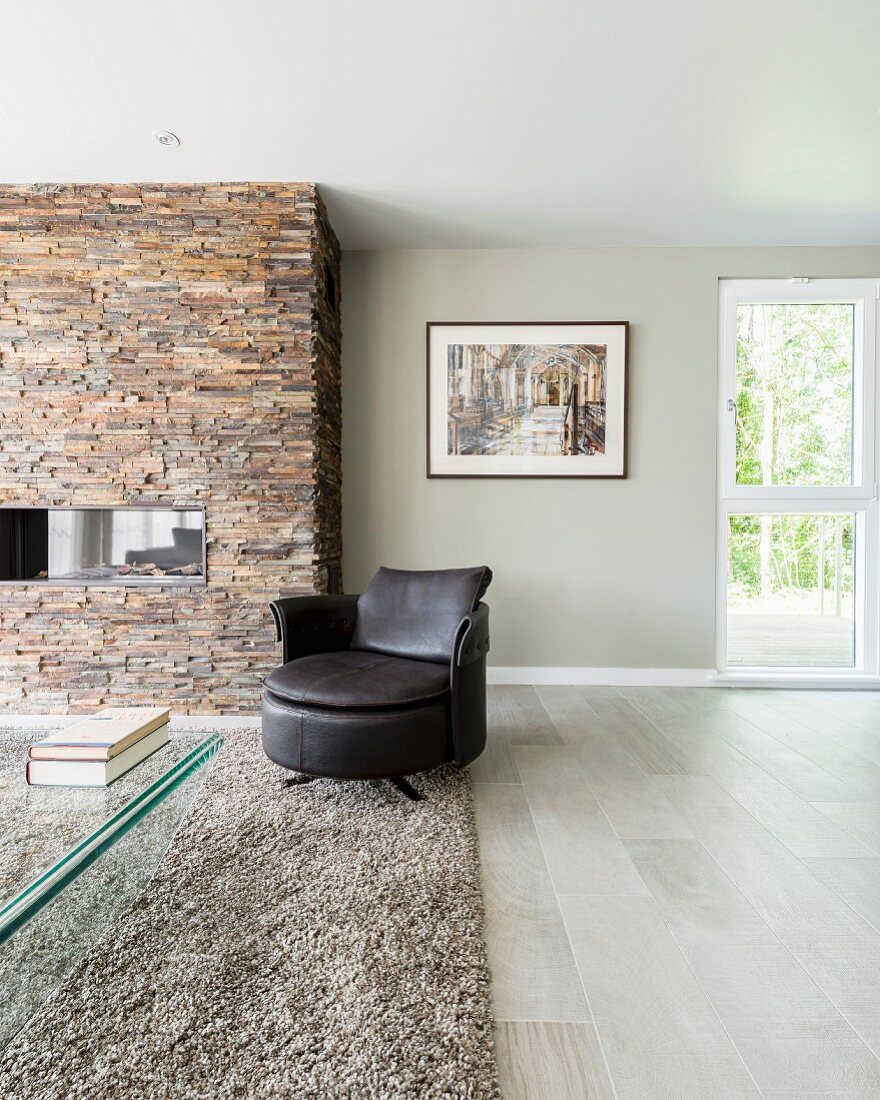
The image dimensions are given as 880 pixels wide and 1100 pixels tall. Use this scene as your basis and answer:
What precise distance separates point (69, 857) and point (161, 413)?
231cm

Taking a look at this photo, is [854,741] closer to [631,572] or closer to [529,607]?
[631,572]

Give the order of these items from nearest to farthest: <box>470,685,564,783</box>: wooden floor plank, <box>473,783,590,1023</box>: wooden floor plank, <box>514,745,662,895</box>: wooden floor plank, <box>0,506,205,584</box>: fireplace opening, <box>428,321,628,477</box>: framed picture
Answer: <box>473,783,590,1023</box>: wooden floor plank
<box>514,745,662,895</box>: wooden floor plank
<box>470,685,564,783</box>: wooden floor plank
<box>0,506,205,584</box>: fireplace opening
<box>428,321,628,477</box>: framed picture

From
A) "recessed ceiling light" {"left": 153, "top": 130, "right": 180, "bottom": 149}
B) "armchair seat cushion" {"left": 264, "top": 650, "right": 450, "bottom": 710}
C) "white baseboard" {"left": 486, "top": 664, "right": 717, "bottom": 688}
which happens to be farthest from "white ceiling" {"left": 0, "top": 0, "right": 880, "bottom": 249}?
"white baseboard" {"left": 486, "top": 664, "right": 717, "bottom": 688}

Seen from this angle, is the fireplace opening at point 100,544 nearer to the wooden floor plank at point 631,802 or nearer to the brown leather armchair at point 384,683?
the brown leather armchair at point 384,683

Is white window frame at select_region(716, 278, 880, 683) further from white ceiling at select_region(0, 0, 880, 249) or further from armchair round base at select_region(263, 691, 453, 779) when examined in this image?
armchair round base at select_region(263, 691, 453, 779)

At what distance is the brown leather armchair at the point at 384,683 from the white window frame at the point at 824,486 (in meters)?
2.08

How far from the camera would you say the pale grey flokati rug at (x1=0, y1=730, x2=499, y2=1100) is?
0.99m

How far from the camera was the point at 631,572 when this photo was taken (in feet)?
11.8

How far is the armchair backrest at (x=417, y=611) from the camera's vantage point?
7.61 ft

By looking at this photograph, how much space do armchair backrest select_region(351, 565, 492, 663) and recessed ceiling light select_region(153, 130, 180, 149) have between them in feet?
6.86

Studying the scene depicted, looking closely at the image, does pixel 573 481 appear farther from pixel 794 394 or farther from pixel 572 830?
pixel 572 830

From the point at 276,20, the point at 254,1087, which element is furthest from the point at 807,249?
the point at 254,1087

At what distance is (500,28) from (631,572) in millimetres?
2701

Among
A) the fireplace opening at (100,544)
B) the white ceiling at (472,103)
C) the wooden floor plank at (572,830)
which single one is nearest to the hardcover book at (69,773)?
the wooden floor plank at (572,830)
